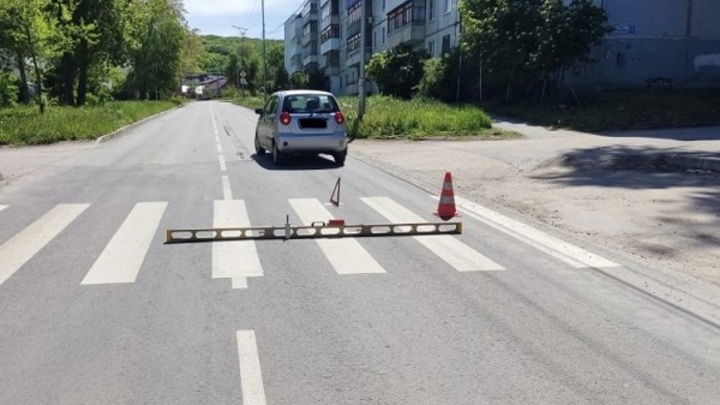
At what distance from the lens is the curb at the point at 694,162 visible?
13.6m

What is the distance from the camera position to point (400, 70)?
44312 millimetres

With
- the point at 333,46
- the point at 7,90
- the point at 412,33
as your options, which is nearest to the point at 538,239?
the point at 7,90

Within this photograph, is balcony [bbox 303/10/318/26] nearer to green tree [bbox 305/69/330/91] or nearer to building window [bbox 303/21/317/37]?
building window [bbox 303/21/317/37]

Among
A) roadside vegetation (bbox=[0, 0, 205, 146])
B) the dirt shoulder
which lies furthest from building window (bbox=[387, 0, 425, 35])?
the dirt shoulder

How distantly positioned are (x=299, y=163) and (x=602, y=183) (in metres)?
7.60

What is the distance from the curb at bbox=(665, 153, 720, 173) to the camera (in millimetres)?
13633

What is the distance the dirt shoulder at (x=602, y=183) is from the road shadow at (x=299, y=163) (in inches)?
50.4

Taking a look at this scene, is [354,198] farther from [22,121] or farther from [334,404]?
[22,121]

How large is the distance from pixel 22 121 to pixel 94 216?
63.0 feet

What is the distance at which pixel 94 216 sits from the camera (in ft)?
33.7

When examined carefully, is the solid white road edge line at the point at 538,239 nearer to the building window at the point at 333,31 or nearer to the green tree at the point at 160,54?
the green tree at the point at 160,54

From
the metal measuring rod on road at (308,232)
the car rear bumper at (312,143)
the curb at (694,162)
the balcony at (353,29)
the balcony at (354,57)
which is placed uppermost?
the balcony at (353,29)

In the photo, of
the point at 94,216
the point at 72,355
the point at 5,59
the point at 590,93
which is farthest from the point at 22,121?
the point at 72,355

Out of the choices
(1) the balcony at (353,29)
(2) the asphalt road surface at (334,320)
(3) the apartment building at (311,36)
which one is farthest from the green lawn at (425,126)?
(3) the apartment building at (311,36)
